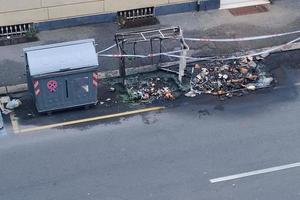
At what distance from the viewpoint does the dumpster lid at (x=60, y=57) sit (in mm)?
14141

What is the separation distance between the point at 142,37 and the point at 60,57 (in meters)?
3.00

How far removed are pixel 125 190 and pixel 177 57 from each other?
15.3ft

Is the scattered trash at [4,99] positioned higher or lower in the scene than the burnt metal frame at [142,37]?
lower

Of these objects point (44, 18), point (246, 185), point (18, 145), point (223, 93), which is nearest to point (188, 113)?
point (223, 93)

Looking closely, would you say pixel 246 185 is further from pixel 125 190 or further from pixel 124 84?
pixel 124 84

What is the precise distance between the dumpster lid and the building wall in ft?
10.5

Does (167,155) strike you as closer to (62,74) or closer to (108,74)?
(62,74)

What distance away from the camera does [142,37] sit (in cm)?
1664

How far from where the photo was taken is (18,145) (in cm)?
1377

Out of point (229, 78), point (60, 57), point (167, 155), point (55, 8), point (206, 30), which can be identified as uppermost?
point (55, 8)

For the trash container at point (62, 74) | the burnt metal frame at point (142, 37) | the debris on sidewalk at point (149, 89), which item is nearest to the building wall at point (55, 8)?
the burnt metal frame at point (142, 37)

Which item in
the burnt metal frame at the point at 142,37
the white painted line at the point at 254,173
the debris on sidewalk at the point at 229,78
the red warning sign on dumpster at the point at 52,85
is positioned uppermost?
the burnt metal frame at the point at 142,37

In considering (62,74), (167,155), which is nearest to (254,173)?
(167,155)

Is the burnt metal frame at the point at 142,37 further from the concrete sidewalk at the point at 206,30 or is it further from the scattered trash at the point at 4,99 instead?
the scattered trash at the point at 4,99
